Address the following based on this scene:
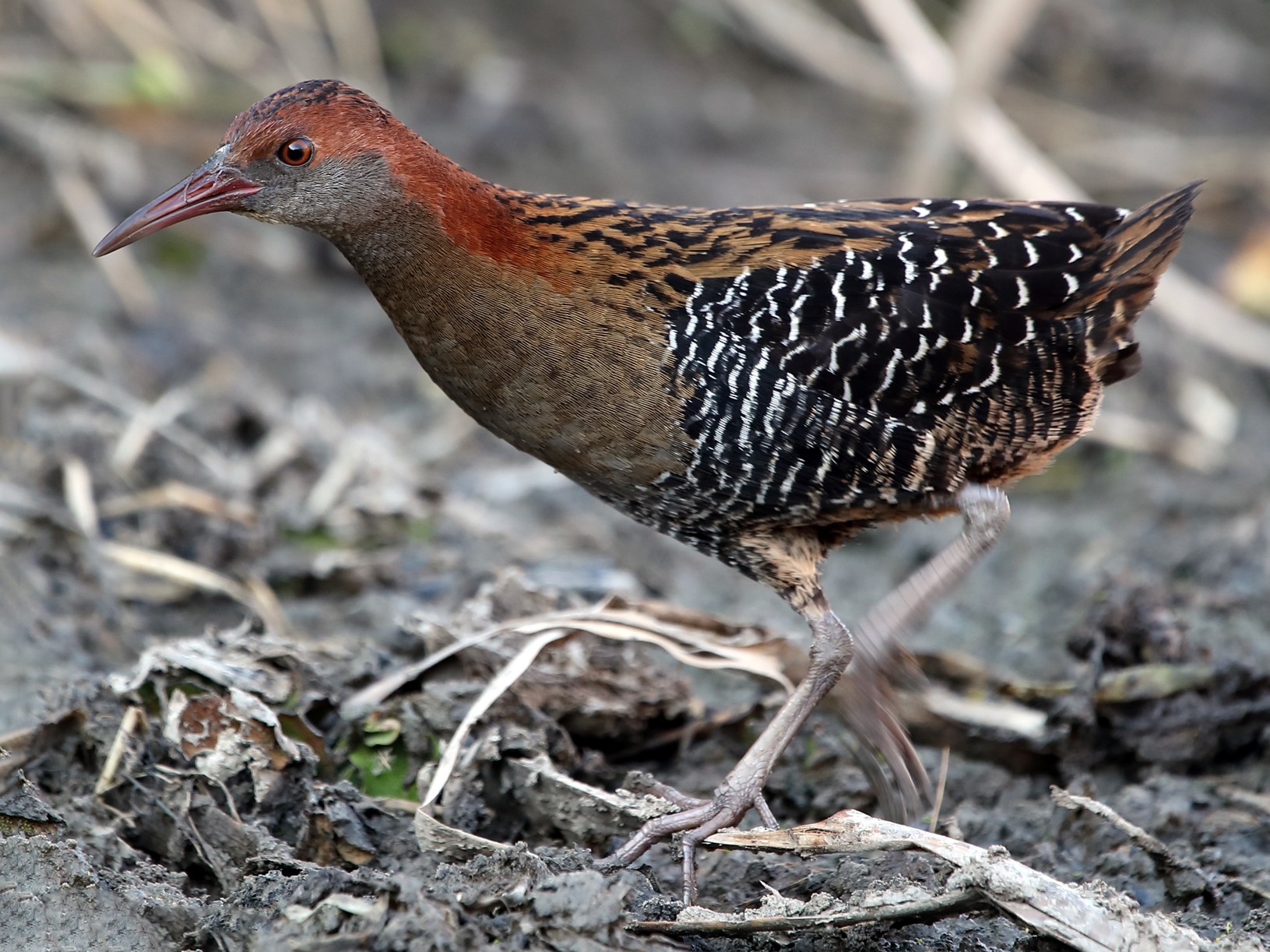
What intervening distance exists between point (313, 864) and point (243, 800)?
1.15ft

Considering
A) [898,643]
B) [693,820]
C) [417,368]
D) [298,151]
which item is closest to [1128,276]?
[898,643]

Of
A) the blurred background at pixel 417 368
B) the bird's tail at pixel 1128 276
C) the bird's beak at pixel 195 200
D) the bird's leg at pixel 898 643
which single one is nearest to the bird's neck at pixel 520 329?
the bird's beak at pixel 195 200

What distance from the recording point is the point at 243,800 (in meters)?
3.00

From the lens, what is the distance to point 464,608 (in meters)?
3.75

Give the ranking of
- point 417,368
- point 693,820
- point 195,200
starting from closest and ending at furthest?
point 693,820
point 195,200
point 417,368

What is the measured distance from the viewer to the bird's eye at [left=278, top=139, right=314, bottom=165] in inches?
128

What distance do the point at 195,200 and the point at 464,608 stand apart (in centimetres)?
123

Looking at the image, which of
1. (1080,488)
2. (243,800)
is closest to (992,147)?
(1080,488)

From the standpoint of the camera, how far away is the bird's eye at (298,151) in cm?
325

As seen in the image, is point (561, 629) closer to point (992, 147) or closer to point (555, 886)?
point (555, 886)

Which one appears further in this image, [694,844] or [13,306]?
[13,306]

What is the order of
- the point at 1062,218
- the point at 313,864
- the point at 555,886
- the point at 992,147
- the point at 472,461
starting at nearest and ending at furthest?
the point at 555,886 < the point at 313,864 < the point at 1062,218 < the point at 472,461 < the point at 992,147

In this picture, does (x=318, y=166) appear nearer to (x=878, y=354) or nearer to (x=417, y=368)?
(x=878, y=354)

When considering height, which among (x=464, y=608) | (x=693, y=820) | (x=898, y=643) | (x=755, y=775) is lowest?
(x=693, y=820)
